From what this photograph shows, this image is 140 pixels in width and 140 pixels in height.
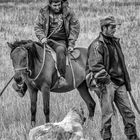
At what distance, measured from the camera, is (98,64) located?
671 cm

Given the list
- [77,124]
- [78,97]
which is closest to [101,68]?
[77,124]

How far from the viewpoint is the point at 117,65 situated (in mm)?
6949

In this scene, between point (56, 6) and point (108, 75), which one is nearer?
point (108, 75)

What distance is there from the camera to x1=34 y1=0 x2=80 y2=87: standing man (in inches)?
348

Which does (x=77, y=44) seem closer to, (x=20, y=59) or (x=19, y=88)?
(x=19, y=88)

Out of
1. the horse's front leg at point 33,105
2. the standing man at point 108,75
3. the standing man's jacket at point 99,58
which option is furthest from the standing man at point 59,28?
the standing man's jacket at point 99,58

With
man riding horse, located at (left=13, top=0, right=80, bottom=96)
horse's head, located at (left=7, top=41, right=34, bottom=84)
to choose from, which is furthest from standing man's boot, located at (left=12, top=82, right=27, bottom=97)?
horse's head, located at (left=7, top=41, right=34, bottom=84)

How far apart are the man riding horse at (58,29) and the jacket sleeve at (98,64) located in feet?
6.63

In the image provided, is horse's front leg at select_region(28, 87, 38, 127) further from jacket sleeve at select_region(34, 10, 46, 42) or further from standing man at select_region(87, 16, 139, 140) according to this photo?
standing man at select_region(87, 16, 139, 140)

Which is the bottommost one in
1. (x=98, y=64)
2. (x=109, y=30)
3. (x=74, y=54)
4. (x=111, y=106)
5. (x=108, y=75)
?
(x=111, y=106)

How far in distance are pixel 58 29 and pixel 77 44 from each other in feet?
23.5

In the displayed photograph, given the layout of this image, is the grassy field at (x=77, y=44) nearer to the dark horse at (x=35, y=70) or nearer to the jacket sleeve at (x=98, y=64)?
the dark horse at (x=35, y=70)

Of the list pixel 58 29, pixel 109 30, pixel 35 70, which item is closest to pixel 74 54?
pixel 58 29

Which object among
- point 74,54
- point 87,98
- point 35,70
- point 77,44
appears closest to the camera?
point 35,70
